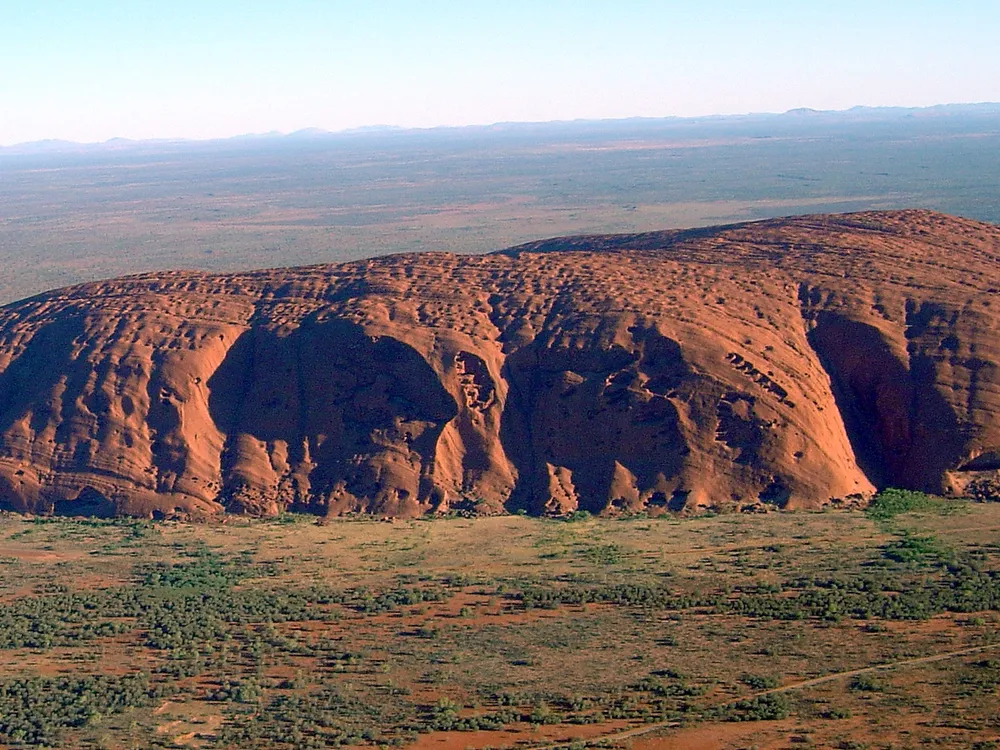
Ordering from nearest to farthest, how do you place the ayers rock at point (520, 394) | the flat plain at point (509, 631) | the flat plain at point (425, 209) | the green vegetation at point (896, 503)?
the flat plain at point (509, 631), the green vegetation at point (896, 503), the ayers rock at point (520, 394), the flat plain at point (425, 209)

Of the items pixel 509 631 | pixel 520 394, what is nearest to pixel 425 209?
pixel 520 394

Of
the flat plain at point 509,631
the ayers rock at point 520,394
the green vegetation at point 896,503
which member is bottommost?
the flat plain at point 509,631

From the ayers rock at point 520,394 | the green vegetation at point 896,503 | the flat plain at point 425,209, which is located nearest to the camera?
the green vegetation at point 896,503

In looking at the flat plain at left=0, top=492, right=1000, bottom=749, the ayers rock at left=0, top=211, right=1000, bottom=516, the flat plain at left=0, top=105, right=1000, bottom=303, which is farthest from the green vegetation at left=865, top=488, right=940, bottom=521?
the flat plain at left=0, top=105, right=1000, bottom=303

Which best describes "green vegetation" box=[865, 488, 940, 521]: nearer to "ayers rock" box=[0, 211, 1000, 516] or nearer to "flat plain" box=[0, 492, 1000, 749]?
"flat plain" box=[0, 492, 1000, 749]

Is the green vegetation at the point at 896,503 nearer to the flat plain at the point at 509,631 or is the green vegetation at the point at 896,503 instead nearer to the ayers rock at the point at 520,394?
the flat plain at the point at 509,631

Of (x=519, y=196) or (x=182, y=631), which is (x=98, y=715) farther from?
(x=519, y=196)

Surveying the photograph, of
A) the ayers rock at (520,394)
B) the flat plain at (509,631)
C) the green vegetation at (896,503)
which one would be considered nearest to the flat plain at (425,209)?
the ayers rock at (520,394)
